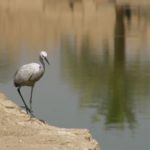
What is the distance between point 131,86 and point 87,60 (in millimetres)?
5028

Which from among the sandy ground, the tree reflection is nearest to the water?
the tree reflection

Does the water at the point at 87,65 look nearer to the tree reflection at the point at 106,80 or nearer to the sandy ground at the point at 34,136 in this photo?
Result: the tree reflection at the point at 106,80

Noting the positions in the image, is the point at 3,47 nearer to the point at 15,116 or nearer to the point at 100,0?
the point at 100,0

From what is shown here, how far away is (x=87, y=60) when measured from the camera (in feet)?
87.2

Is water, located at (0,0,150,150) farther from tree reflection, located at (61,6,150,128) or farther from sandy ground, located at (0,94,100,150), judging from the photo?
sandy ground, located at (0,94,100,150)

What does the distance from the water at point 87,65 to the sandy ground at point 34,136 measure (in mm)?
3952

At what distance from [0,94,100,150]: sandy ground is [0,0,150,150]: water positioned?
13.0 feet

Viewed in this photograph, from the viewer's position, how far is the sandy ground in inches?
336

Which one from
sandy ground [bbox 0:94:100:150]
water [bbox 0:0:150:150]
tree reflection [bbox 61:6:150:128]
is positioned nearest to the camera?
sandy ground [bbox 0:94:100:150]

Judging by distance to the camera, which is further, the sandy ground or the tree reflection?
the tree reflection

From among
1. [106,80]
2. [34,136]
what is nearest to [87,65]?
[106,80]

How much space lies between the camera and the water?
643 inches

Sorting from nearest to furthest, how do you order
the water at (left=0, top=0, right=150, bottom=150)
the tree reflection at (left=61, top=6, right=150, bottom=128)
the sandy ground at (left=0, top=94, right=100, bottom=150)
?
the sandy ground at (left=0, top=94, right=100, bottom=150) < the water at (left=0, top=0, right=150, bottom=150) < the tree reflection at (left=61, top=6, right=150, bottom=128)

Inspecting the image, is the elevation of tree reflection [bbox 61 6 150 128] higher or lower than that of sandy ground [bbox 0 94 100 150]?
lower
